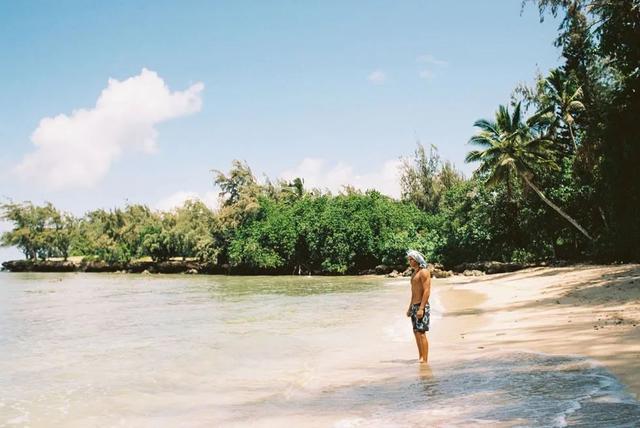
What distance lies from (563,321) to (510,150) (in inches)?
953

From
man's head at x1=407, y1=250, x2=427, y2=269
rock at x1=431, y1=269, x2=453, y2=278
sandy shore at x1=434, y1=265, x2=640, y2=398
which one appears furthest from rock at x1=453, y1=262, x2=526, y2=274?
man's head at x1=407, y1=250, x2=427, y2=269

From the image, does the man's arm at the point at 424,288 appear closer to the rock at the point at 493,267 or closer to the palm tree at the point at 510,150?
the palm tree at the point at 510,150

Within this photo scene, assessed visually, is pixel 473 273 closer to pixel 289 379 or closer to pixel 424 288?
pixel 424 288

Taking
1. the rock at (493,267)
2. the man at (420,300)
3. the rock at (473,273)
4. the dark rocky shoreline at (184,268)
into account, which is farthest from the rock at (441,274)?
the man at (420,300)

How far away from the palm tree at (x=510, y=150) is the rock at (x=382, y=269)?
14.5 m

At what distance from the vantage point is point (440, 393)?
6.82 m

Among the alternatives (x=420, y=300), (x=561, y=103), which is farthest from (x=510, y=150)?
(x=420, y=300)

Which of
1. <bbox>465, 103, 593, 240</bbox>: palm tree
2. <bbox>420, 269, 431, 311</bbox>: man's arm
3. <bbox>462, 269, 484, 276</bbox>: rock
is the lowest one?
<bbox>462, 269, 484, 276</bbox>: rock

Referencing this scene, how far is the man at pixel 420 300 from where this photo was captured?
28.6 feet

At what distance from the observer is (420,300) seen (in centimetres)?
880

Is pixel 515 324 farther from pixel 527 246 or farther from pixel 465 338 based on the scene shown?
pixel 527 246

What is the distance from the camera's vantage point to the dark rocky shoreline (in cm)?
3797

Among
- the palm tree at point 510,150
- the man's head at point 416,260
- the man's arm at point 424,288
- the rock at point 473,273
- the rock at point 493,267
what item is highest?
the palm tree at point 510,150

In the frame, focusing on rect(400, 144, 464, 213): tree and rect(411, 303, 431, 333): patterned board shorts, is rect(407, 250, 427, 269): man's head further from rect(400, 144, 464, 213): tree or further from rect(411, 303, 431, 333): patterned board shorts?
rect(400, 144, 464, 213): tree
